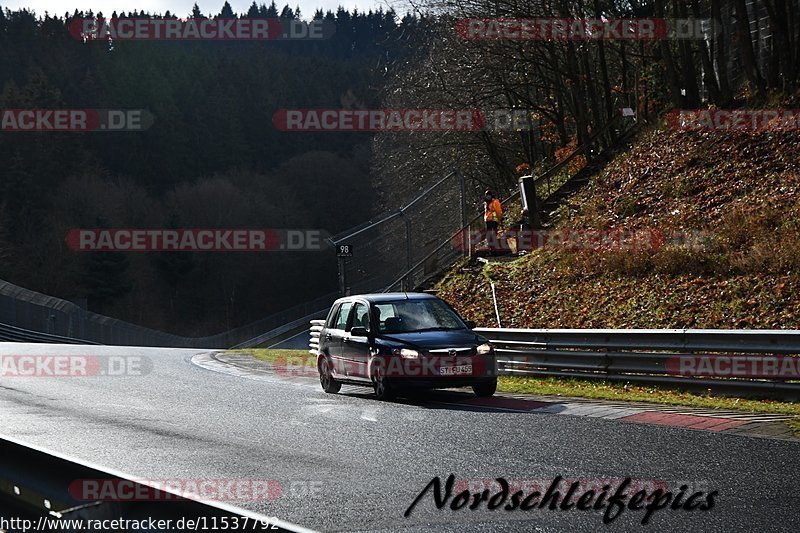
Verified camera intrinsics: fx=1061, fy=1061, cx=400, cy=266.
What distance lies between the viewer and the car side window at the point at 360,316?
1703 centimetres

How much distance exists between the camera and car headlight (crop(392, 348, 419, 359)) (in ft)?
50.6

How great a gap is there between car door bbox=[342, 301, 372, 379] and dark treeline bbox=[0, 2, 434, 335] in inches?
3490

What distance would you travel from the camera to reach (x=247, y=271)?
12156 centimetres

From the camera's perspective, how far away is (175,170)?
5207 inches


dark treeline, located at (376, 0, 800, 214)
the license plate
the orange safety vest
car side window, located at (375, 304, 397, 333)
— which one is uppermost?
dark treeline, located at (376, 0, 800, 214)

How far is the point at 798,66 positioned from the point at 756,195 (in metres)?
6.22

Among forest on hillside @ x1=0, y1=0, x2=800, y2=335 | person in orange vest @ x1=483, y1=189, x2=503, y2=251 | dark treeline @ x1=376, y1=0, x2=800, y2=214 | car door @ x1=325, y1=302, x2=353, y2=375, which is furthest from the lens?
forest on hillside @ x1=0, y1=0, x2=800, y2=335

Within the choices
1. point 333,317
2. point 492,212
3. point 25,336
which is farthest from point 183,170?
point 333,317

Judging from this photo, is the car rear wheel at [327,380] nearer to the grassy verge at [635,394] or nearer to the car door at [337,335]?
the car door at [337,335]

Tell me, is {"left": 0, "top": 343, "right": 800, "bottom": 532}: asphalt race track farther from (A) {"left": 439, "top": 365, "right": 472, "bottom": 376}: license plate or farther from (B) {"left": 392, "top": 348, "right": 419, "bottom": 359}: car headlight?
(B) {"left": 392, "top": 348, "right": 419, "bottom": 359}: car headlight

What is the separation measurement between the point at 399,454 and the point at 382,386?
5.48 m

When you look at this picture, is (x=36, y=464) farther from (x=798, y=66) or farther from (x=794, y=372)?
(x=798, y=66)

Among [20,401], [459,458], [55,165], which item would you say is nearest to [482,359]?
[459,458]

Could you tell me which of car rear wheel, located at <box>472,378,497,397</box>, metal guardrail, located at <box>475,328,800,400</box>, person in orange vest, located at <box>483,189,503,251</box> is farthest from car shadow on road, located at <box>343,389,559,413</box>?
person in orange vest, located at <box>483,189,503,251</box>
